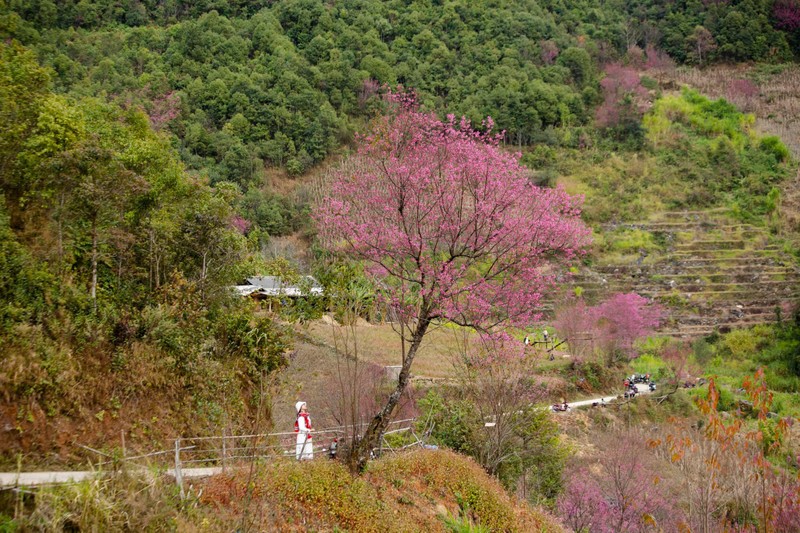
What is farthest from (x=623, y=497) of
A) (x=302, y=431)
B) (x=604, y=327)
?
(x=604, y=327)

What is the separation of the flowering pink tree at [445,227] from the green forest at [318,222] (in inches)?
23.2

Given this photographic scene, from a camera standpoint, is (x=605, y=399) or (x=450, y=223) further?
(x=605, y=399)

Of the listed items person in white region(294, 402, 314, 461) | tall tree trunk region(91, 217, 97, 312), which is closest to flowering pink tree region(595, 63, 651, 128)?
person in white region(294, 402, 314, 461)

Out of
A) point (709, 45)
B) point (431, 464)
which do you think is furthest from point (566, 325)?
point (709, 45)

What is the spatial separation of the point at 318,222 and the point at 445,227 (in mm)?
2199

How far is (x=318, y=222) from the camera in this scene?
9.60 meters

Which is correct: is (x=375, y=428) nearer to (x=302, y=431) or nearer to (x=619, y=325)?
(x=302, y=431)

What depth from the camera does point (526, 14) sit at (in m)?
64.6

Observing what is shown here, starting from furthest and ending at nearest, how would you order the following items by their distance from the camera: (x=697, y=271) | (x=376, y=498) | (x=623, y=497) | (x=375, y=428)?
(x=697, y=271), (x=623, y=497), (x=375, y=428), (x=376, y=498)

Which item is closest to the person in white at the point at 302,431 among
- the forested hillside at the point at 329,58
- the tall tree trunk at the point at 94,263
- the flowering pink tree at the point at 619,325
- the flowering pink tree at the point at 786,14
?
the tall tree trunk at the point at 94,263

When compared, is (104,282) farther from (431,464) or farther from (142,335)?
(431,464)

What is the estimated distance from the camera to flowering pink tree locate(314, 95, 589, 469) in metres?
8.45

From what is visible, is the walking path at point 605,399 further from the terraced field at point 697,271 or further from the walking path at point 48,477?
the walking path at point 48,477

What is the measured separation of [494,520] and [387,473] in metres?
1.96
